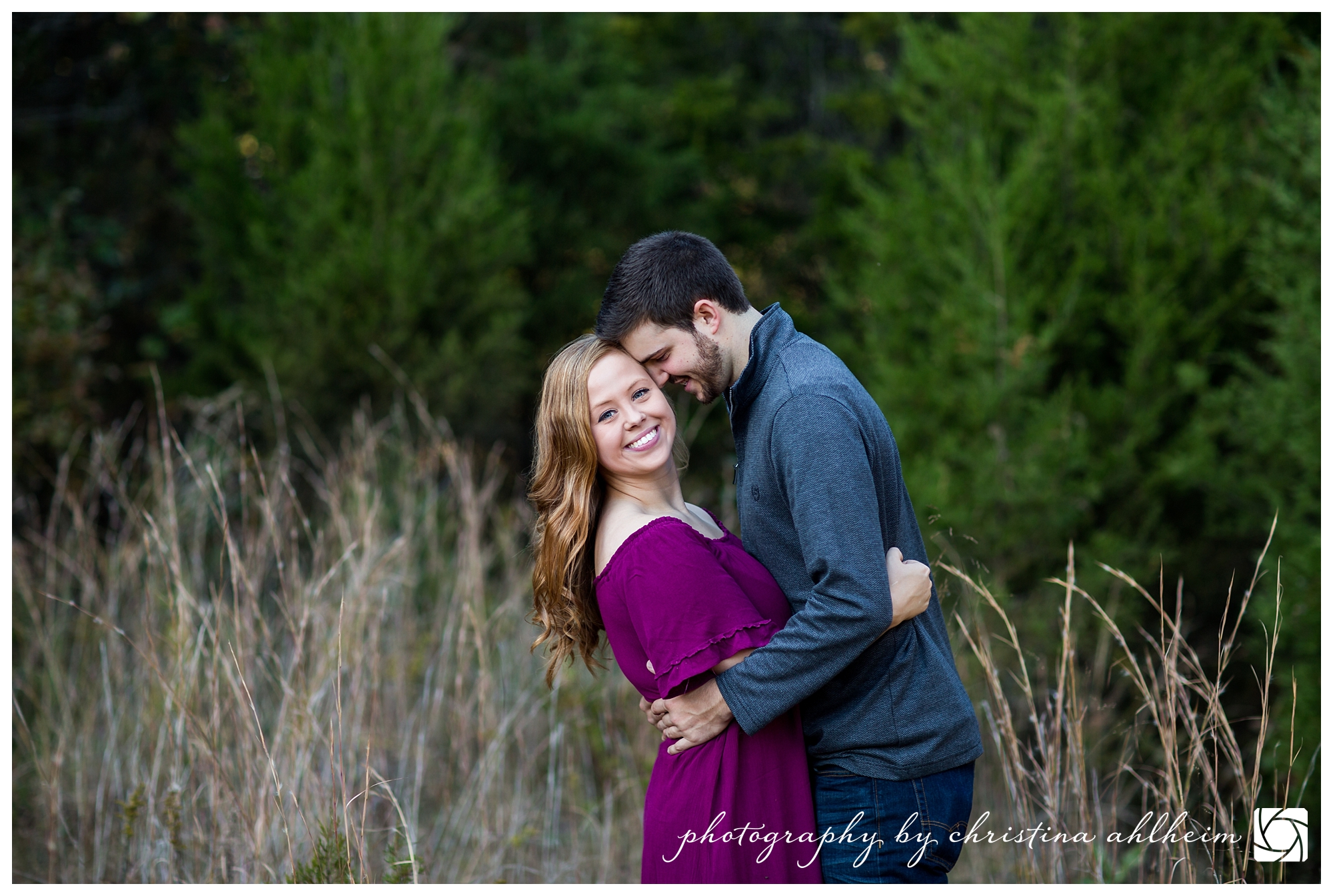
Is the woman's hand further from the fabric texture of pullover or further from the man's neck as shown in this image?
the man's neck

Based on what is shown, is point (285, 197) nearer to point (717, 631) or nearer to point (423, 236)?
point (423, 236)

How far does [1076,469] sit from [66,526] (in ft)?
17.2

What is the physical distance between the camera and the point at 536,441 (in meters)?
2.15

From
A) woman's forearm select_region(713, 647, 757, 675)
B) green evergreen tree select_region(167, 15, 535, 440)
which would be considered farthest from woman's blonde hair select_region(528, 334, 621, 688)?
green evergreen tree select_region(167, 15, 535, 440)

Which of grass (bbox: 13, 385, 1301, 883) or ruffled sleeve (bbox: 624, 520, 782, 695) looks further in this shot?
grass (bbox: 13, 385, 1301, 883)

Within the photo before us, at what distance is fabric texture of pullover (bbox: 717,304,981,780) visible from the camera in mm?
1723

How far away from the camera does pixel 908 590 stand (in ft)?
5.93

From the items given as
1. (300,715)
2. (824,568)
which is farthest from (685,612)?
(300,715)

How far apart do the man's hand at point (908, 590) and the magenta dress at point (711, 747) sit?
0.23 metres

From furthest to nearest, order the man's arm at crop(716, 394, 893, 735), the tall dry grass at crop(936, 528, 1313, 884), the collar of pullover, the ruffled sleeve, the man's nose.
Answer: the tall dry grass at crop(936, 528, 1313, 884) → the man's nose → the collar of pullover → the ruffled sleeve → the man's arm at crop(716, 394, 893, 735)

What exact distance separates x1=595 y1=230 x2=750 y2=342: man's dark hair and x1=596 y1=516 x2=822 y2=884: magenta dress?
1.33 ft

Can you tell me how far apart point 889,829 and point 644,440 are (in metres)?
0.85

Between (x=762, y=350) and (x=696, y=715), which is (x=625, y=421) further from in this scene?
(x=696, y=715)
